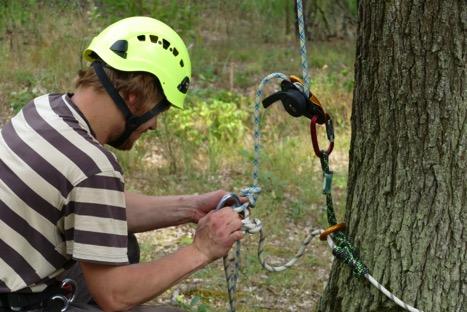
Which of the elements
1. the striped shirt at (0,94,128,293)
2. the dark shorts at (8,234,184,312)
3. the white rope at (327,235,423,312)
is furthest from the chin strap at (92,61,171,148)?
the white rope at (327,235,423,312)

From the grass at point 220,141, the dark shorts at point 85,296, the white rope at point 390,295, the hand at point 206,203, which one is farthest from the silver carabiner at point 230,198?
the grass at point 220,141

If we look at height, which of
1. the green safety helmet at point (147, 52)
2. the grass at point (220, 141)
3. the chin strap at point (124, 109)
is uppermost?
the green safety helmet at point (147, 52)

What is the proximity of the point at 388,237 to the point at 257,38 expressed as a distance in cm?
798

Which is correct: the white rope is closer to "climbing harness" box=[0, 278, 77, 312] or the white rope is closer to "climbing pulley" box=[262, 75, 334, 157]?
"climbing pulley" box=[262, 75, 334, 157]

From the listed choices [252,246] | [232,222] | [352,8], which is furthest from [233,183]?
[352,8]

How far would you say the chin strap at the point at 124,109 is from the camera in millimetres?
2270

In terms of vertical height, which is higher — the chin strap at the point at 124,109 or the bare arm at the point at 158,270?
the chin strap at the point at 124,109

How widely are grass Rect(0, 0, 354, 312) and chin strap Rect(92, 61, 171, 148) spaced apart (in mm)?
1126

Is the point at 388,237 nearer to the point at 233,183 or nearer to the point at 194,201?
the point at 194,201

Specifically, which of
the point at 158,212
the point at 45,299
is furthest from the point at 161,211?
the point at 45,299

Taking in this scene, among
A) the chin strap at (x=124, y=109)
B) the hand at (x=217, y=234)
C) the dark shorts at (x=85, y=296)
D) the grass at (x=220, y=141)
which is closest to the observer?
the chin strap at (x=124, y=109)

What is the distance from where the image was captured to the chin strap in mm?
2270

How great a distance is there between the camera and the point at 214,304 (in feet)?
11.6

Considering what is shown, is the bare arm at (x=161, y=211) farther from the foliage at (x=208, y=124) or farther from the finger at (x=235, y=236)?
the foliage at (x=208, y=124)
